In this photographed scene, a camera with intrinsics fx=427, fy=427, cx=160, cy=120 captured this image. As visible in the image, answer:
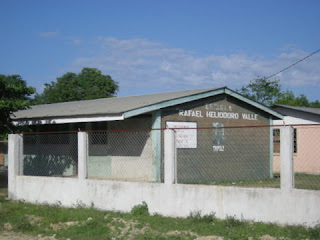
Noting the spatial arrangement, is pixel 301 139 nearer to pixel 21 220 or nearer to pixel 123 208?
pixel 123 208

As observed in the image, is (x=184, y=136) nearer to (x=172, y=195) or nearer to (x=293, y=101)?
(x=172, y=195)

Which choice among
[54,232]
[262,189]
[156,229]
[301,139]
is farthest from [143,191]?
[301,139]

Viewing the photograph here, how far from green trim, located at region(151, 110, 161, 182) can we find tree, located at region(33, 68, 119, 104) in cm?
3074

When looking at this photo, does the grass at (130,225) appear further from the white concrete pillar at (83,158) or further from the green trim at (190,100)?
the green trim at (190,100)

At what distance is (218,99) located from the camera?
1576 centimetres

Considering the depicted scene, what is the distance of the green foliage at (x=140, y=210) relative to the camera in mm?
9414

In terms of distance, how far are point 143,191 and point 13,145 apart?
499 cm

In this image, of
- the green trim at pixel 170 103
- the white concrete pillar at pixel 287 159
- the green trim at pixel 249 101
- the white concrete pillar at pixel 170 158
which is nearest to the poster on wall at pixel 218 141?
the green trim at pixel 170 103

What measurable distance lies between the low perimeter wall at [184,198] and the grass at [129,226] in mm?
180

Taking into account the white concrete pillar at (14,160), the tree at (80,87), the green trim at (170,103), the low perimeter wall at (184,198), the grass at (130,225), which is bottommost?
the grass at (130,225)

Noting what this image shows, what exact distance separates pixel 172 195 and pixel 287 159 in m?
2.58

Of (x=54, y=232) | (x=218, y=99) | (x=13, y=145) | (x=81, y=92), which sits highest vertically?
(x=81, y=92)

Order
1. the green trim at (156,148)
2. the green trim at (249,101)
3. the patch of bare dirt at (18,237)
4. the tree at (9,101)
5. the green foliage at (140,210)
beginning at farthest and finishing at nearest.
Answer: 1. the green trim at (249,101)
2. the green trim at (156,148)
3. the tree at (9,101)
4. the green foliage at (140,210)
5. the patch of bare dirt at (18,237)

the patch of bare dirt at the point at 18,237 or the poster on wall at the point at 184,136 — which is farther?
the poster on wall at the point at 184,136
